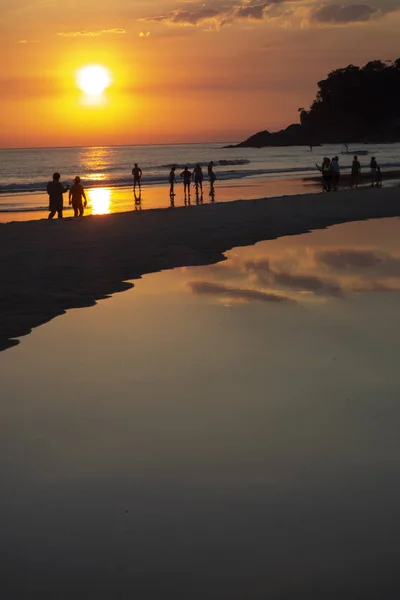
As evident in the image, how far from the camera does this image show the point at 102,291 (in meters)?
13.6

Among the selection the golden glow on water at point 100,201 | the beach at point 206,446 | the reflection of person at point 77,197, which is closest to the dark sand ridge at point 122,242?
the beach at point 206,446

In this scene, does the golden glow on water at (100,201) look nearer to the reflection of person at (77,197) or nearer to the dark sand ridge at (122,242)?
the reflection of person at (77,197)

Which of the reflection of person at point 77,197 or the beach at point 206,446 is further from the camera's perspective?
the reflection of person at point 77,197

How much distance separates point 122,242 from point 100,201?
2126 centimetres

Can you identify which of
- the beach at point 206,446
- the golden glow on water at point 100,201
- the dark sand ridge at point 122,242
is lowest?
the beach at point 206,446

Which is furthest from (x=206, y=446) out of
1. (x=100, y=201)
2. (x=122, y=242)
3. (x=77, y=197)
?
(x=100, y=201)

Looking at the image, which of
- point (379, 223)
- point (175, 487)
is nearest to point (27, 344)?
point (175, 487)

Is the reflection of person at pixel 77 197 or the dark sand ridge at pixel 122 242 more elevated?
the reflection of person at pixel 77 197

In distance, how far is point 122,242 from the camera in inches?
787

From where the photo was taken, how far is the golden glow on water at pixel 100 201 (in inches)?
1332

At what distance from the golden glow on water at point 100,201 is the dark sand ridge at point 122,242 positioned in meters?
6.45

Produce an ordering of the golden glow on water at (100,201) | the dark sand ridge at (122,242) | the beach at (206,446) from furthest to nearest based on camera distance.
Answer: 1. the golden glow on water at (100,201)
2. the dark sand ridge at (122,242)
3. the beach at (206,446)

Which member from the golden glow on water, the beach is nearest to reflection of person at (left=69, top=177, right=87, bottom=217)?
the golden glow on water

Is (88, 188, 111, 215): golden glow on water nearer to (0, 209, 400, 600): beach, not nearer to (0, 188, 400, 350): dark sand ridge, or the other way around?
(0, 188, 400, 350): dark sand ridge
